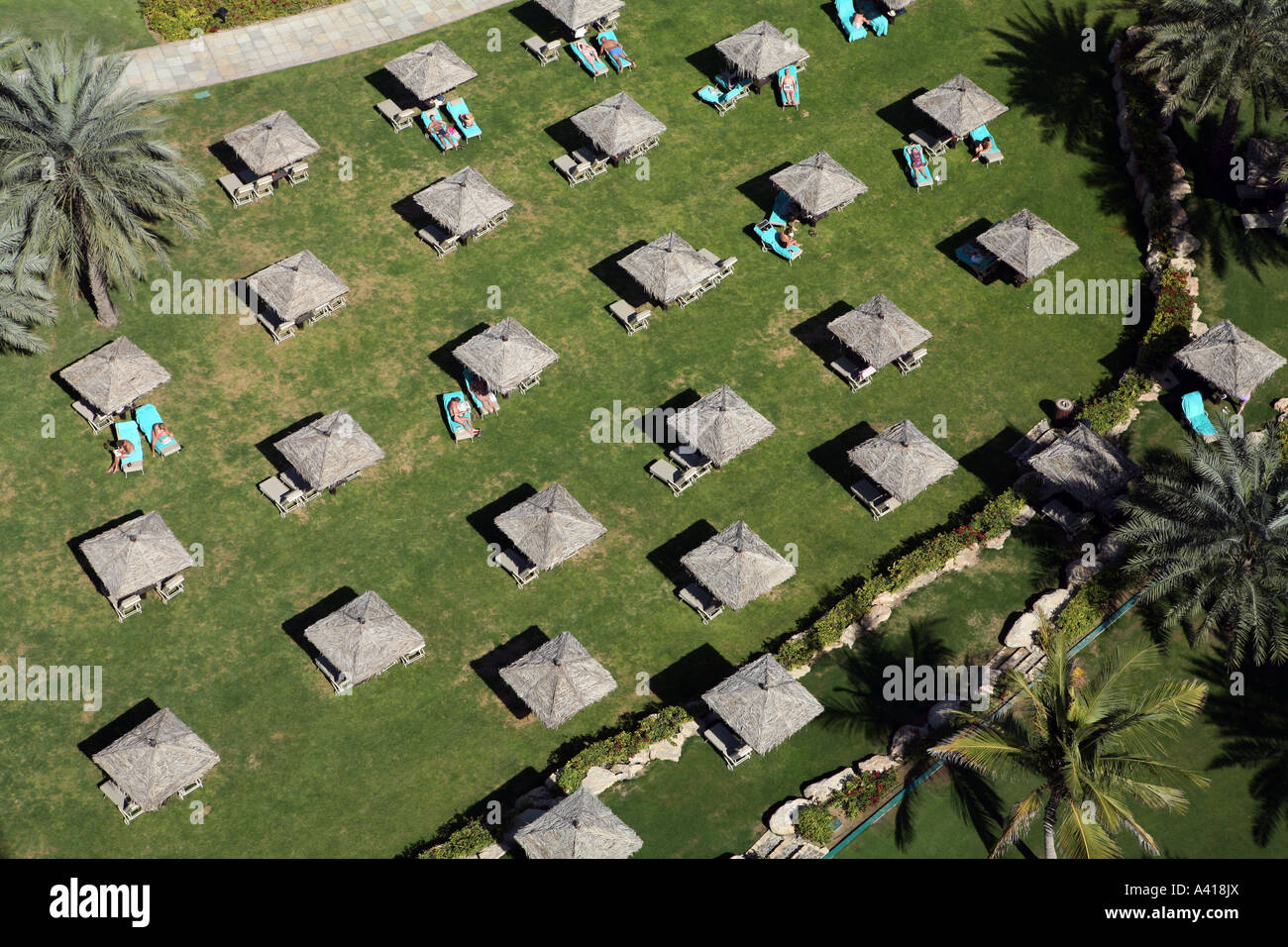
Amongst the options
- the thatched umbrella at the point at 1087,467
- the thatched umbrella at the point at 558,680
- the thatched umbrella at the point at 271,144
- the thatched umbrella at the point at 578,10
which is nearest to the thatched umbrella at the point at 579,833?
the thatched umbrella at the point at 558,680

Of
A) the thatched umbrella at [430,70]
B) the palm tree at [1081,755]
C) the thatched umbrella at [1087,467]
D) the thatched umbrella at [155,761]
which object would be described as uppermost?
the thatched umbrella at [430,70]

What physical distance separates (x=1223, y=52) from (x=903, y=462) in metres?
18.7

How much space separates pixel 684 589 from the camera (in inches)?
1674

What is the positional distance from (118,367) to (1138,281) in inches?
1353

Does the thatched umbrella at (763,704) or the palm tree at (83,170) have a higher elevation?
the palm tree at (83,170)

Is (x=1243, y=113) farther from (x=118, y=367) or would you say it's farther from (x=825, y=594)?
(x=118, y=367)

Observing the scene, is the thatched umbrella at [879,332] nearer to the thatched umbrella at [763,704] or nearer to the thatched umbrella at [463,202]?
the thatched umbrella at [763,704]

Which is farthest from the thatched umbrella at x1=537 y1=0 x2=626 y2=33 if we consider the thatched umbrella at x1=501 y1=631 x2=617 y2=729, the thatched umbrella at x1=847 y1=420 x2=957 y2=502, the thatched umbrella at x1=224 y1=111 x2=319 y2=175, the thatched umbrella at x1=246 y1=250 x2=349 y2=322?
the thatched umbrella at x1=501 y1=631 x2=617 y2=729

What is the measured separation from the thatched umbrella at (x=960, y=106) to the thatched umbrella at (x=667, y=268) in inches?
439

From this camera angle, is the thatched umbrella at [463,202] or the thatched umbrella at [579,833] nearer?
the thatched umbrella at [579,833]

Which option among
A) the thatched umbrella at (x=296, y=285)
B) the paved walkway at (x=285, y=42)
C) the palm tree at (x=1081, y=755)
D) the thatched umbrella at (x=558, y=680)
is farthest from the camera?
the paved walkway at (x=285, y=42)

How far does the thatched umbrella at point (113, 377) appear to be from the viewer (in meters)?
44.0

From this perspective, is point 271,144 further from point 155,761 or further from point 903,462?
point 903,462

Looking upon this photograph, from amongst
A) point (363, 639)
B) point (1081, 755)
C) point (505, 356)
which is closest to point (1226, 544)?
point (1081, 755)
